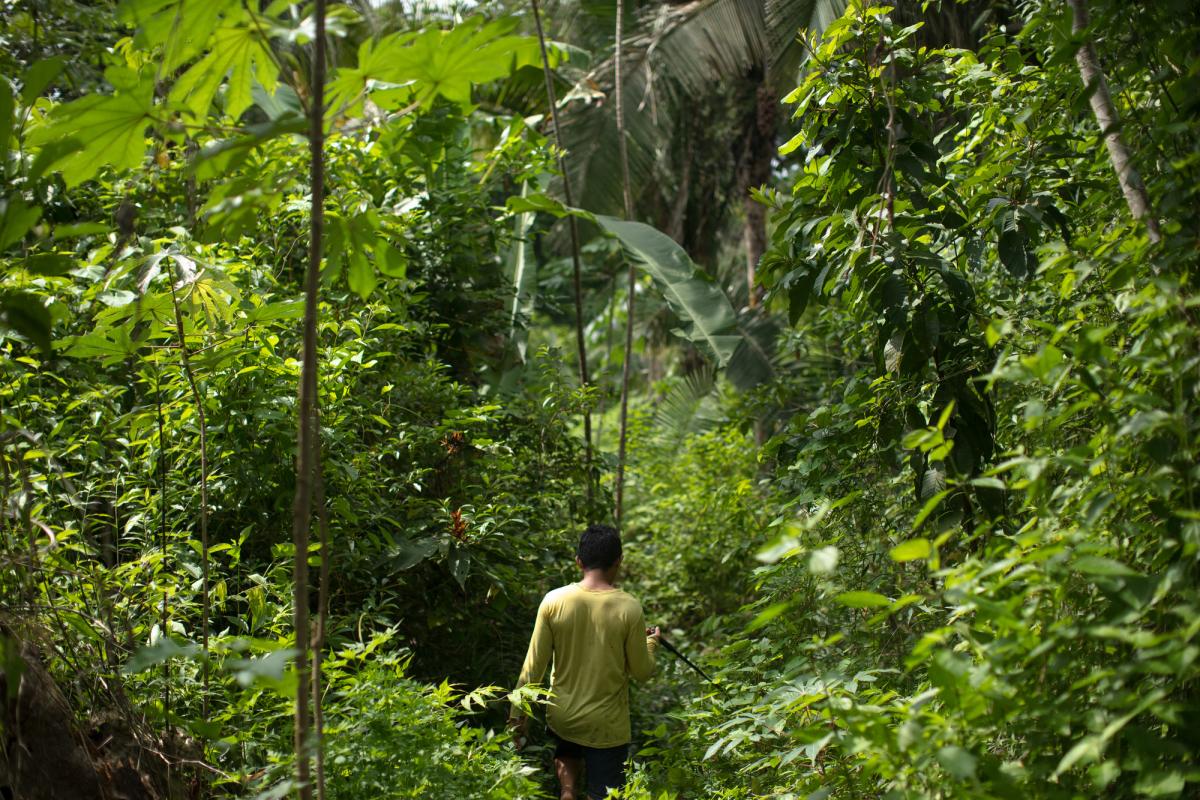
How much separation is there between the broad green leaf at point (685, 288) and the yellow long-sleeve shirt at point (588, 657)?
2232 mm

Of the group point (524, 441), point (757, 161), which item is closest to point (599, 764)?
point (524, 441)

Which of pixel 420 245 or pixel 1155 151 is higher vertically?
pixel 420 245

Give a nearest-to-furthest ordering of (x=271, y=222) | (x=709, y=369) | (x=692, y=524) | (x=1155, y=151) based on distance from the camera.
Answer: (x=1155, y=151), (x=271, y=222), (x=692, y=524), (x=709, y=369)

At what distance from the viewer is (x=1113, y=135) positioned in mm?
2494

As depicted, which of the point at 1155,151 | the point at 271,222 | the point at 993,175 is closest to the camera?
the point at 1155,151

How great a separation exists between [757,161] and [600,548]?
7.22m

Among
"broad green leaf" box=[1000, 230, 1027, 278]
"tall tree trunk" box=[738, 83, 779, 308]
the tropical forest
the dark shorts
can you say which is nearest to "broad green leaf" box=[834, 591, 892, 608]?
the tropical forest

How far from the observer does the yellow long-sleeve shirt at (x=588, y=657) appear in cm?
398

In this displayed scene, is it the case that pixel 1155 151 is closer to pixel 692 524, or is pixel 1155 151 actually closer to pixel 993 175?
pixel 993 175

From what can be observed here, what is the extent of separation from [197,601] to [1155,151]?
11.2 ft

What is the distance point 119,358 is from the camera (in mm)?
3270

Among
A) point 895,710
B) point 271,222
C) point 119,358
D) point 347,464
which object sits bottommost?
point 895,710

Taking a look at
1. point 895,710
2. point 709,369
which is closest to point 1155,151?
point 895,710

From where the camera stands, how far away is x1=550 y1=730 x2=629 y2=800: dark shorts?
158 inches
